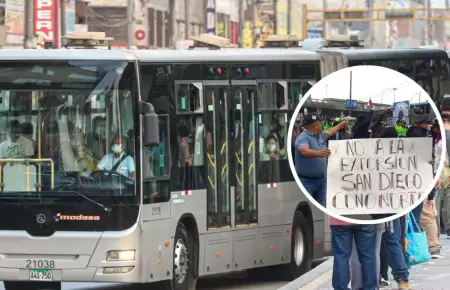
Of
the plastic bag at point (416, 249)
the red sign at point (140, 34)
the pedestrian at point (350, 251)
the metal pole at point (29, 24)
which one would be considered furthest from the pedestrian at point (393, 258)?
the red sign at point (140, 34)

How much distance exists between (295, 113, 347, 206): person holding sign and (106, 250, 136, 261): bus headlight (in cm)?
271

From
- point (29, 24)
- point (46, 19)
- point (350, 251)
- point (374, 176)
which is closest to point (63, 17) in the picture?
point (29, 24)

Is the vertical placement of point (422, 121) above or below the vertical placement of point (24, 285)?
above

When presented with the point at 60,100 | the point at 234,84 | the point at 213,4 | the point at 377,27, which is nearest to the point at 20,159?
the point at 60,100

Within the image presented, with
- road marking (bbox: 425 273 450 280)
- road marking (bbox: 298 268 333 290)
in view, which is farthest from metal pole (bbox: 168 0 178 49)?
road marking (bbox: 425 273 450 280)

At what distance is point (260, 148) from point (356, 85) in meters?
5.63

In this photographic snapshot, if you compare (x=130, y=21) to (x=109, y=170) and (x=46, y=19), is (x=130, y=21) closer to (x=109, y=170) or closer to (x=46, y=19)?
(x=46, y=19)

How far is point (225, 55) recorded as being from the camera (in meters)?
18.0

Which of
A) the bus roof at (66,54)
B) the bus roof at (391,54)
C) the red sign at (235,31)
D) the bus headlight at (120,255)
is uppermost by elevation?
Result: the red sign at (235,31)

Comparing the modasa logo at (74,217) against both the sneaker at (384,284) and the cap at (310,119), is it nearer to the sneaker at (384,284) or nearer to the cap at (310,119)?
the sneaker at (384,284)

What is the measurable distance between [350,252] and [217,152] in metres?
4.55

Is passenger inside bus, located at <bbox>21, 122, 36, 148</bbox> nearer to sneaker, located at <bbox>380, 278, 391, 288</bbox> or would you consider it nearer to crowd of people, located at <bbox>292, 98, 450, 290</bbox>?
crowd of people, located at <bbox>292, 98, 450, 290</bbox>

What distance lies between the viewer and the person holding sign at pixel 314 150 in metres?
12.9

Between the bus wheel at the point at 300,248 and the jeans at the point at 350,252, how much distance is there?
6.17m
